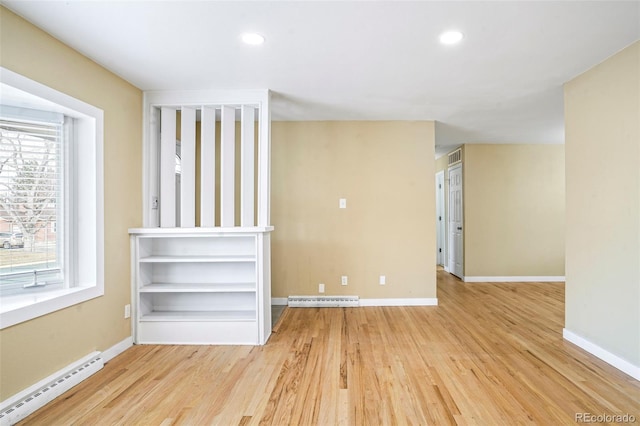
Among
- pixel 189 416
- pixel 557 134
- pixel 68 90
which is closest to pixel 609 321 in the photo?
pixel 189 416

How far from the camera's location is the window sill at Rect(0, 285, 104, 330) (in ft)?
6.07

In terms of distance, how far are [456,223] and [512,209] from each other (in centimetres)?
96

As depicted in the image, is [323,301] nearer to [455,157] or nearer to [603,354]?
[603,354]

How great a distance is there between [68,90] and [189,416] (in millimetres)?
2362

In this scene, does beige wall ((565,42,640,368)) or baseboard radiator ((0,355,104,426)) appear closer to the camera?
baseboard radiator ((0,355,104,426))

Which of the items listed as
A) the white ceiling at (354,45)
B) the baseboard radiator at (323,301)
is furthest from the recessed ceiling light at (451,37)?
the baseboard radiator at (323,301)

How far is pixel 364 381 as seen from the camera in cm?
225

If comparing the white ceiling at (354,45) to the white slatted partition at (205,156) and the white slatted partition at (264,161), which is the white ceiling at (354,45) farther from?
the white slatted partition at (264,161)

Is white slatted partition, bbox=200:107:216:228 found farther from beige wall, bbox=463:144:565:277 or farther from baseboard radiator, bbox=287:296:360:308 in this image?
beige wall, bbox=463:144:565:277

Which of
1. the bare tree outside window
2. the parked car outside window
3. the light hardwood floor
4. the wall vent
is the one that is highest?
the wall vent

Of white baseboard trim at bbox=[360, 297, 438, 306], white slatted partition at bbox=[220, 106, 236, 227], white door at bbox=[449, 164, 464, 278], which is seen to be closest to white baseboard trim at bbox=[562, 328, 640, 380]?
white baseboard trim at bbox=[360, 297, 438, 306]

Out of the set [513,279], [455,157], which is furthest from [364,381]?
[455,157]

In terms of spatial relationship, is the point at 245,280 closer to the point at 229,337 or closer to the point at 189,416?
the point at 229,337

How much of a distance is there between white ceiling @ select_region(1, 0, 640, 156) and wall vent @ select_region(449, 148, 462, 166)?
248 centimetres
